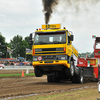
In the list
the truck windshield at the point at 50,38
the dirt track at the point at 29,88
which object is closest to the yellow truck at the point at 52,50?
the truck windshield at the point at 50,38

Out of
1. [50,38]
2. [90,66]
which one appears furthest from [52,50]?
[90,66]

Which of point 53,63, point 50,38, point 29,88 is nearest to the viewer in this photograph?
point 29,88

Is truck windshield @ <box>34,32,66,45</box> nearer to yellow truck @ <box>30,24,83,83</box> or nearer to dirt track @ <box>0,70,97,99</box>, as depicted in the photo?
yellow truck @ <box>30,24,83,83</box>

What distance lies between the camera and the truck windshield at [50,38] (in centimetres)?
1327

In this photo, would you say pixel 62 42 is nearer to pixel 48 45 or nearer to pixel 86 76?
pixel 48 45

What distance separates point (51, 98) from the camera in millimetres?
8055

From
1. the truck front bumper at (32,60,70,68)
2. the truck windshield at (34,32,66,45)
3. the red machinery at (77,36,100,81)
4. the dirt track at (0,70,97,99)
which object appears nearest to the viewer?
the dirt track at (0,70,97,99)

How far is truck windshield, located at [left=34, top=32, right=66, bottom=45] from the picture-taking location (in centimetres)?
1327

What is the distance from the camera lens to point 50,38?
13.4 meters

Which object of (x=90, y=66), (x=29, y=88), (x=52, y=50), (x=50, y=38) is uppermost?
(x=50, y=38)

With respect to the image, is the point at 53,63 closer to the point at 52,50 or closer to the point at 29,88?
the point at 52,50

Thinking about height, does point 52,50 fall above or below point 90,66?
above

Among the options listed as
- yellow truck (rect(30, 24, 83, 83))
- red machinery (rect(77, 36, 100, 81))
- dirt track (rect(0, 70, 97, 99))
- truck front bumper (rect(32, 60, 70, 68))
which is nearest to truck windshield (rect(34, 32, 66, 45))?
yellow truck (rect(30, 24, 83, 83))

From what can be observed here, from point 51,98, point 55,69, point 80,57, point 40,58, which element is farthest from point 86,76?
point 51,98
